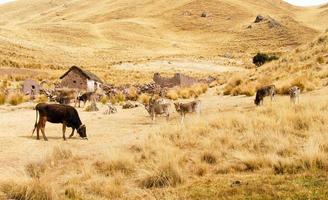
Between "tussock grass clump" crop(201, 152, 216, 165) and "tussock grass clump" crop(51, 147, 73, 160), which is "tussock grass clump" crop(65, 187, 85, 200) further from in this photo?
"tussock grass clump" crop(201, 152, 216, 165)

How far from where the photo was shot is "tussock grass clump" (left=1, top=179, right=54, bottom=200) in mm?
9180

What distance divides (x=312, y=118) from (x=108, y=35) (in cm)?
12492

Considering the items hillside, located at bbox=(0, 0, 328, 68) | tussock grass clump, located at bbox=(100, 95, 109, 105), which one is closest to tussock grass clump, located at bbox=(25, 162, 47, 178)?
tussock grass clump, located at bbox=(100, 95, 109, 105)

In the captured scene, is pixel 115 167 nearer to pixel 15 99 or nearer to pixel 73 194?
pixel 73 194

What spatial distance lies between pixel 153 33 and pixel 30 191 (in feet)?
463

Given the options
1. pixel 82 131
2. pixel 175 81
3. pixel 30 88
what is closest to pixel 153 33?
pixel 175 81

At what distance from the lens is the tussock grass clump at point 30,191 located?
918 cm

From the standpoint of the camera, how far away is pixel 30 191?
9.30m

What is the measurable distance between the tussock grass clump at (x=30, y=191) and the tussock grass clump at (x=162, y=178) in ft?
6.37

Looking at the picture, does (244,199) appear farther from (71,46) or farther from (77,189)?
(71,46)

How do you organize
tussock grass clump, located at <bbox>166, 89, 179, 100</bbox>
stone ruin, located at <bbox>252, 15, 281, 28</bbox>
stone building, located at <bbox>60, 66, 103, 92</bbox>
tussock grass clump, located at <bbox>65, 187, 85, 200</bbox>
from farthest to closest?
stone ruin, located at <bbox>252, 15, 281, 28</bbox>
stone building, located at <bbox>60, 66, 103, 92</bbox>
tussock grass clump, located at <bbox>166, 89, 179, 100</bbox>
tussock grass clump, located at <bbox>65, 187, 85, 200</bbox>

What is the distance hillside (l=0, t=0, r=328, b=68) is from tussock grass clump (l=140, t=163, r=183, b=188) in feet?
214

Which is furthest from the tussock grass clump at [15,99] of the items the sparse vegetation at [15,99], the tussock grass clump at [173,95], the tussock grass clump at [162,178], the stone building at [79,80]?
the tussock grass clump at [162,178]

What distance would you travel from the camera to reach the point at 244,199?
8.75 metres
